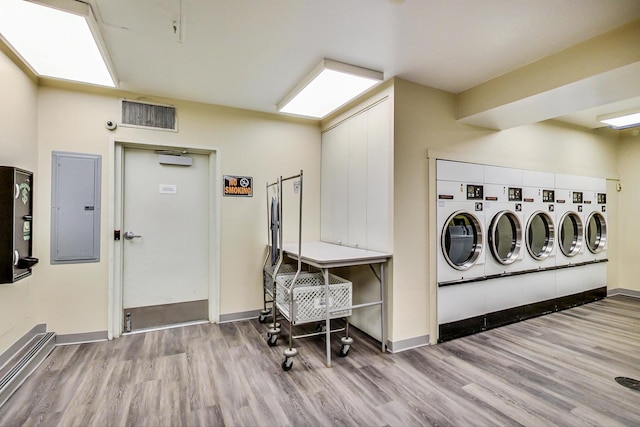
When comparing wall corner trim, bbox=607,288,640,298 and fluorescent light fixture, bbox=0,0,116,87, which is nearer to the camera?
fluorescent light fixture, bbox=0,0,116,87

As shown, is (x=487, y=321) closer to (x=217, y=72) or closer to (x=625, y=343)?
(x=625, y=343)

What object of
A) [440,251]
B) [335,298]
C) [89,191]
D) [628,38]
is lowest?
[335,298]

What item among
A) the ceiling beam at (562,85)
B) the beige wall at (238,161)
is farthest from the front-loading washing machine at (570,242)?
the ceiling beam at (562,85)

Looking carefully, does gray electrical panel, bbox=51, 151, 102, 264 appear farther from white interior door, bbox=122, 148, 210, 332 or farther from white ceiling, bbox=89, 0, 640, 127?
white ceiling, bbox=89, 0, 640, 127

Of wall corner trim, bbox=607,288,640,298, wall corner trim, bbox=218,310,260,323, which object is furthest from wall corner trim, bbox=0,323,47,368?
wall corner trim, bbox=607,288,640,298

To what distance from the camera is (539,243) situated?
4324 mm

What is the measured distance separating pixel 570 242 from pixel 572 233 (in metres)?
0.15

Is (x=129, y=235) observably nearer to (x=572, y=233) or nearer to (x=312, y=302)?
(x=312, y=302)

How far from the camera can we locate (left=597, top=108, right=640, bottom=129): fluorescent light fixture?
12.4 ft

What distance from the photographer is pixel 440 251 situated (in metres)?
3.23

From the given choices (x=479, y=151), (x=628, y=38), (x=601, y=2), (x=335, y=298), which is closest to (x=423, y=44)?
(x=601, y=2)

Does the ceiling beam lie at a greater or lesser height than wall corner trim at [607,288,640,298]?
greater

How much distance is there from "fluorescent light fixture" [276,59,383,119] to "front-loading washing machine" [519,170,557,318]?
2.61 metres

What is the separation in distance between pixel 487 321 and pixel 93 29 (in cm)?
466
